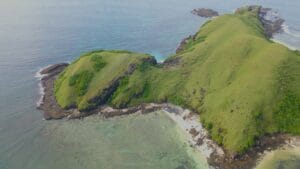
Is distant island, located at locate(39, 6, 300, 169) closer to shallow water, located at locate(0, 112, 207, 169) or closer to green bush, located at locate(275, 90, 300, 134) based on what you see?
green bush, located at locate(275, 90, 300, 134)

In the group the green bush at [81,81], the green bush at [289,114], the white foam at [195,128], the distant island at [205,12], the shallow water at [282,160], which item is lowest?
the shallow water at [282,160]

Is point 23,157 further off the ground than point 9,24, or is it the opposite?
point 9,24

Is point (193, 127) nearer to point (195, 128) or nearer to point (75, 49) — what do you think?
point (195, 128)

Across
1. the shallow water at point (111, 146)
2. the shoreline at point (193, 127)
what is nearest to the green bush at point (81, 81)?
the shoreline at point (193, 127)

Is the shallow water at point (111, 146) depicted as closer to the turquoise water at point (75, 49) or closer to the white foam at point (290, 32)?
the turquoise water at point (75, 49)

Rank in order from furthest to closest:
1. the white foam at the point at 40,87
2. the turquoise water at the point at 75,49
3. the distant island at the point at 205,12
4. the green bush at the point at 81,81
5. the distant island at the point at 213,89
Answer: the distant island at the point at 205,12
the white foam at the point at 40,87
the green bush at the point at 81,81
the distant island at the point at 213,89
the turquoise water at the point at 75,49

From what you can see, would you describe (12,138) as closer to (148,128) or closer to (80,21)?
(148,128)

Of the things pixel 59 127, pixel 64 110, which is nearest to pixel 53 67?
pixel 64 110

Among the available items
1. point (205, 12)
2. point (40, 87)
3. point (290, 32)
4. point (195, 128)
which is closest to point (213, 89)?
point (195, 128)
